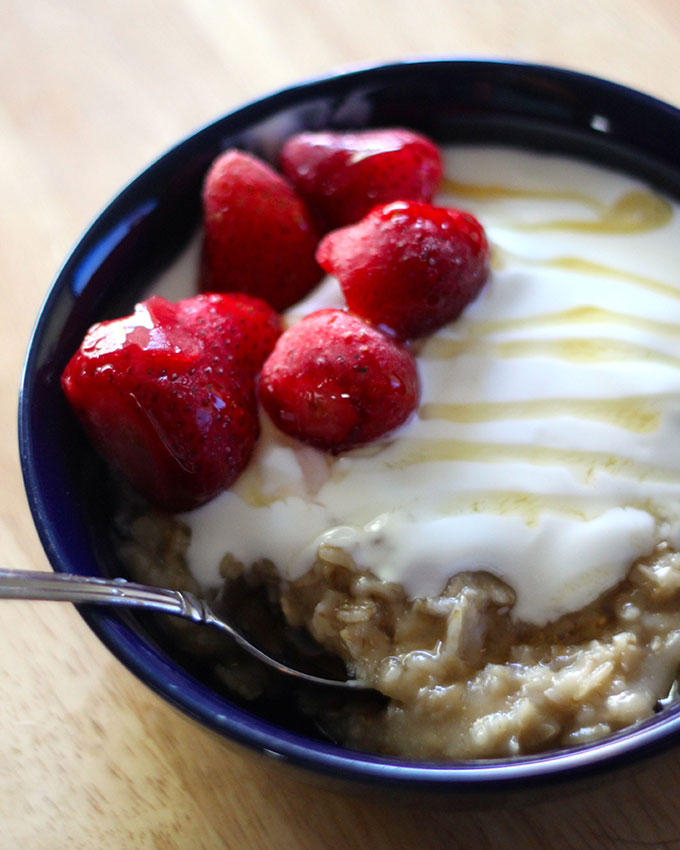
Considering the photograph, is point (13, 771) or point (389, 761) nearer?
point (389, 761)

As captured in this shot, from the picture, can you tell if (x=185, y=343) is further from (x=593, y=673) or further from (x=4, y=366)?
(x=593, y=673)

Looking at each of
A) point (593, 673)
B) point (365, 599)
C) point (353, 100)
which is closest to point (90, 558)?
point (365, 599)

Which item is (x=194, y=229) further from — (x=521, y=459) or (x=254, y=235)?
(x=521, y=459)

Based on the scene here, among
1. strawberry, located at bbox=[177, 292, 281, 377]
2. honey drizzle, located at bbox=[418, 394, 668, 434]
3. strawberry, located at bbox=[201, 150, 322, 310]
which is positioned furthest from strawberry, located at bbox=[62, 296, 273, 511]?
honey drizzle, located at bbox=[418, 394, 668, 434]

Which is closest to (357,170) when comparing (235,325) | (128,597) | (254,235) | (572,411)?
(254,235)

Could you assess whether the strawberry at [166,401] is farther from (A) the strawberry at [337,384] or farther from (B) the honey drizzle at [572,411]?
(B) the honey drizzle at [572,411]

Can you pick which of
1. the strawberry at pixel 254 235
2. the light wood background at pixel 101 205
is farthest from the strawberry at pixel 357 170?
the light wood background at pixel 101 205

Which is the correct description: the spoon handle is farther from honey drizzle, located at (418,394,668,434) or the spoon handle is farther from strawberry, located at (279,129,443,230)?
strawberry, located at (279,129,443,230)
